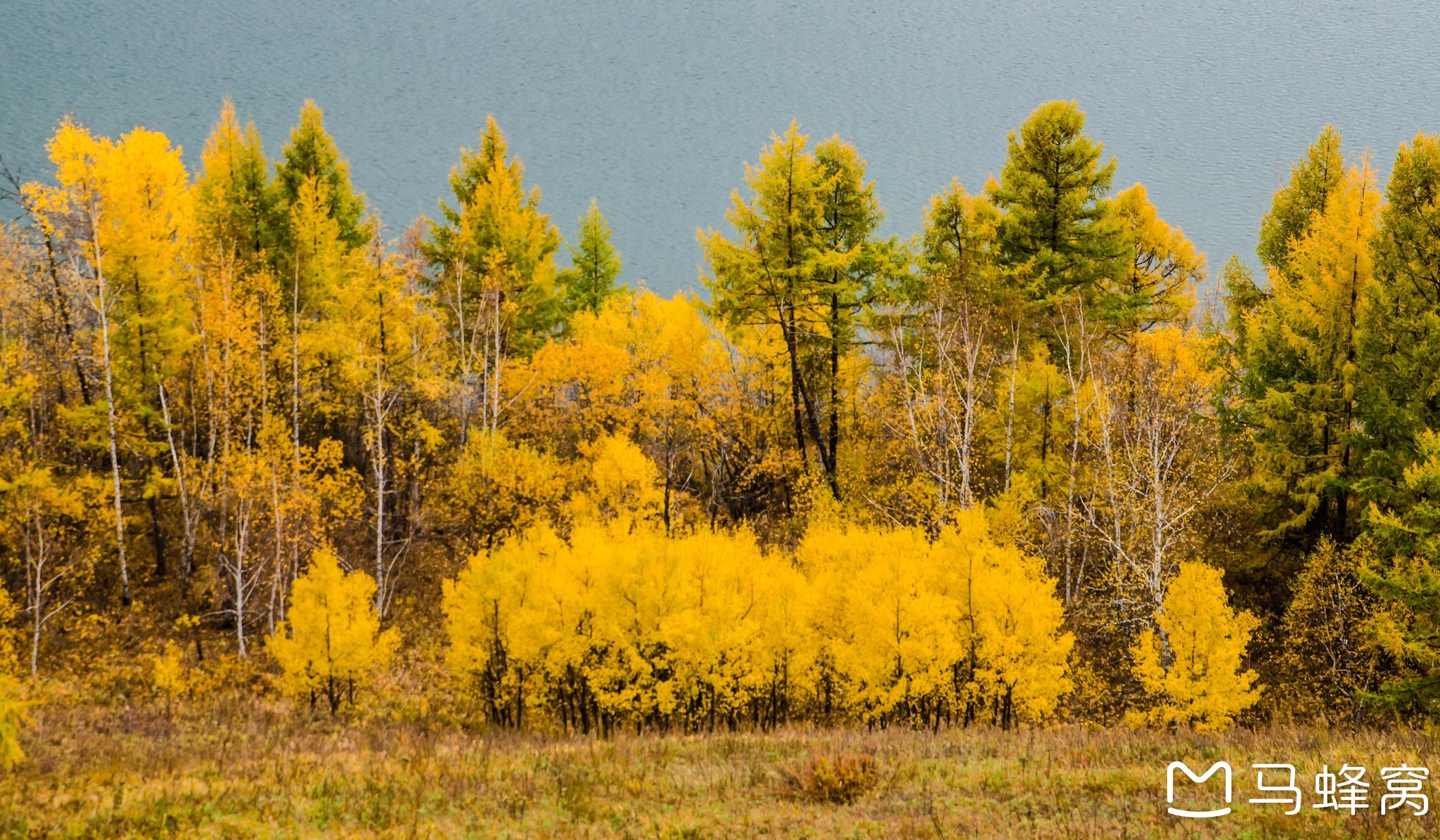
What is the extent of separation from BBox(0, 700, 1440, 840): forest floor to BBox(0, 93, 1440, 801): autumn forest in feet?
11.5

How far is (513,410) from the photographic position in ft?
107

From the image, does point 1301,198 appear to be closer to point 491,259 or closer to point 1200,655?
point 1200,655

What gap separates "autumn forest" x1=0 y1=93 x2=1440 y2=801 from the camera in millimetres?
21828

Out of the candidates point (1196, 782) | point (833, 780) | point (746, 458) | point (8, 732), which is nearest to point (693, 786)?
point (833, 780)

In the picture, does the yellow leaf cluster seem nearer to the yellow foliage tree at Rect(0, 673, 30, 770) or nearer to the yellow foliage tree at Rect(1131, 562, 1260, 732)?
the yellow foliage tree at Rect(1131, 562, 1260, 732)

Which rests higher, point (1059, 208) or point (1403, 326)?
point (1059, 208)

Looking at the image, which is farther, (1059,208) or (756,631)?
(1059,208)

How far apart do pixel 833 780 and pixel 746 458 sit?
21.0 meters

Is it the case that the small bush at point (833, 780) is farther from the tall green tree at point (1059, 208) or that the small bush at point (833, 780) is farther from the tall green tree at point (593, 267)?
the tall green tree at point (593, 267)

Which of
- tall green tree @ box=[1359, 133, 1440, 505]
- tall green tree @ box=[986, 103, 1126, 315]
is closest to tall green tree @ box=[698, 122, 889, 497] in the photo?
tall green tree @ box=[986, 103, 1126, 315]

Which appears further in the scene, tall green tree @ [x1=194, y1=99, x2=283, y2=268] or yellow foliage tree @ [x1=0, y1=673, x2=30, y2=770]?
tall green tree @ [x1=194, y1=99, x2=283, y2=268]

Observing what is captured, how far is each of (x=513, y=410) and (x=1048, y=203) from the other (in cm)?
1935

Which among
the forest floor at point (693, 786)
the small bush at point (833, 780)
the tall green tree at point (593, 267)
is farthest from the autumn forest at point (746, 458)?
the tall green tree at point (593, 267)

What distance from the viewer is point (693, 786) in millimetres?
13961
